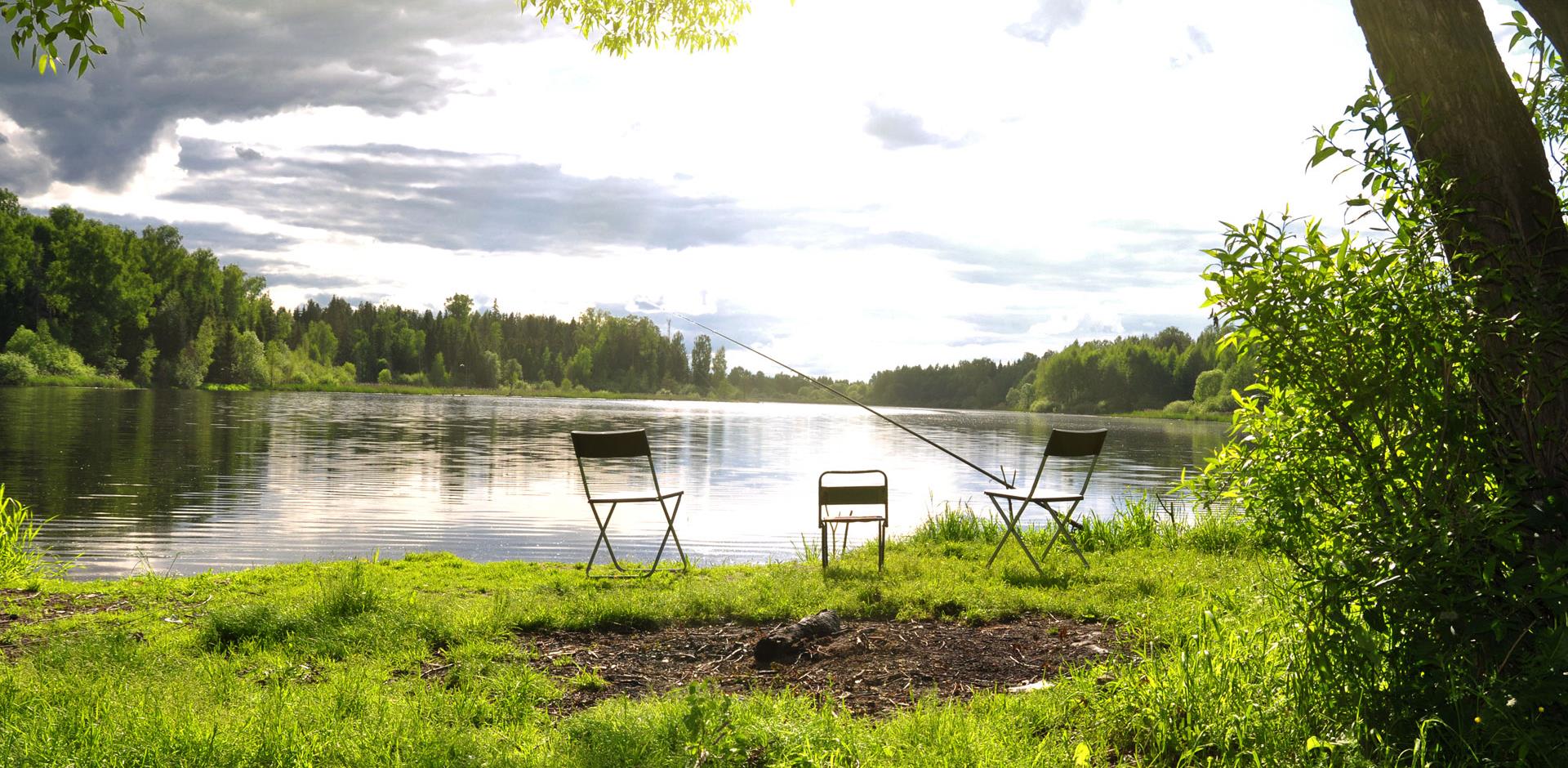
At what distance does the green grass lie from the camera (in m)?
3.13

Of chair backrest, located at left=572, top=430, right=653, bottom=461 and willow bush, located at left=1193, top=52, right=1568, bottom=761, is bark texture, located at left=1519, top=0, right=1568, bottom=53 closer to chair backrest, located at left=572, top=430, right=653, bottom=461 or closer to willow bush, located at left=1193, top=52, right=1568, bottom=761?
willow bush, located at left=1193, top=52, right=1568, bottom=761

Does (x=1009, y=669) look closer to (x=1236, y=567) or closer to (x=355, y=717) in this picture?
(x=355, y=717)

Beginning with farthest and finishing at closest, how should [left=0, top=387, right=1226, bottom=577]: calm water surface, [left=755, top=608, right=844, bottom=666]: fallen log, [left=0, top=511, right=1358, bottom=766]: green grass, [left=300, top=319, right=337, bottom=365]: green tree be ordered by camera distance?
[left=300, top=319, right=337, bottom=365]: green tree
[left=0, top=387, right=1226, bottom=577]: calm water surface
[left=755, top=608, right=844, bottom=666]: fallen log
[left=0, top=511, right=1358, bottom=766]: green grass

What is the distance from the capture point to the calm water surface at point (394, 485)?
35.3 ft

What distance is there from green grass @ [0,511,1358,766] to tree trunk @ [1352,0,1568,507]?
107 centimetres

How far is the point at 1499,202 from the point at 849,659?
339 centimetres

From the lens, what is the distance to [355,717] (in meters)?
3.59

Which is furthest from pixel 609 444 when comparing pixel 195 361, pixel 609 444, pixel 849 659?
pixel 195 361

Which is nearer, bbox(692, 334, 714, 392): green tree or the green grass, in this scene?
the green grass

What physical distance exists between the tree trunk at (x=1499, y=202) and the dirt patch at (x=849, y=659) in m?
2.20

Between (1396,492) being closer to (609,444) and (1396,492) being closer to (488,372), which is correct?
(609,444)

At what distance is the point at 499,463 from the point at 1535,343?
839 inches

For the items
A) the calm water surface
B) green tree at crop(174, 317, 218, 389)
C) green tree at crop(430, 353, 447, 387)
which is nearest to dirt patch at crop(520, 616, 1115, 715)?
the calm water surface

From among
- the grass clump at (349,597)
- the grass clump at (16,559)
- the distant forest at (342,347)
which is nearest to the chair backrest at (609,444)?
the grass clump at (349,597)
